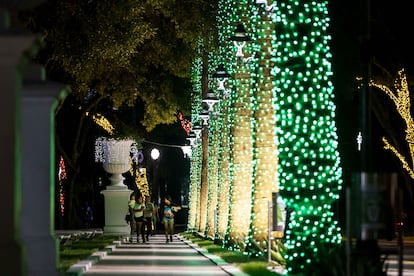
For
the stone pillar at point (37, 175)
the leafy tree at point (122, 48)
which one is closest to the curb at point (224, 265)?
the stone pillar at point (37, 175)

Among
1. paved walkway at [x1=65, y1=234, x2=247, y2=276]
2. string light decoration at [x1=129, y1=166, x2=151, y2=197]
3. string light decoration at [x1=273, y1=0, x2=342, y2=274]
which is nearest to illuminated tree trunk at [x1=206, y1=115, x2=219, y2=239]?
paved walkway at [x1=65, y1=234, x2=247, y2=276]

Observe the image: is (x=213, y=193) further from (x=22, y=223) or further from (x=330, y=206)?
(x=22, y=223)

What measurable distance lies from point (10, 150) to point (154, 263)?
16781mm

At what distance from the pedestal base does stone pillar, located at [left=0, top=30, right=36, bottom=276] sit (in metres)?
44.9

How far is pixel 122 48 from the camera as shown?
134 ft

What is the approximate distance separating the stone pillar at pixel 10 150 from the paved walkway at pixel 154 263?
995 cm

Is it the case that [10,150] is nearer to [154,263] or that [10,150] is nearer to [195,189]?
[154,263]

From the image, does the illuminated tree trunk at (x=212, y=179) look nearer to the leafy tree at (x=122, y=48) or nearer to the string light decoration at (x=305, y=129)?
the leafy tree at (x=122, y=48)

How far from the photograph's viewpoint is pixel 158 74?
54.5 meters

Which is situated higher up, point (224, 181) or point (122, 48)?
point (122, 48)

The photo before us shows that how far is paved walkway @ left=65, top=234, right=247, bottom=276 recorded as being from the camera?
28.5 meters

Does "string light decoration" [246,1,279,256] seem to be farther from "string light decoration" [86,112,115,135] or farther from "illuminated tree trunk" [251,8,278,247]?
"string light decoration" [86,112,115,135]

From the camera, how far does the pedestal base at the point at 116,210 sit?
2421 inches

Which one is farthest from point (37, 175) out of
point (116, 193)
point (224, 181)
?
point (116, 193)
